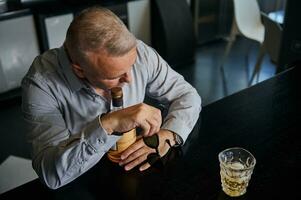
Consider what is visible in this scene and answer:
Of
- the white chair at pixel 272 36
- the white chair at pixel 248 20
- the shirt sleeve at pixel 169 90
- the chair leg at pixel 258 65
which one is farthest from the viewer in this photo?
the white chair at pixel 248 20

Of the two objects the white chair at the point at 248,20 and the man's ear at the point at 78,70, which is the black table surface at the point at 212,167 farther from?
the white chair at the point at 248,20

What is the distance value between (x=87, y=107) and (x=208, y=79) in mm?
2559

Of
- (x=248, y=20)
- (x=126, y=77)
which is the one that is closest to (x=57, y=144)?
(x=126, y=77)

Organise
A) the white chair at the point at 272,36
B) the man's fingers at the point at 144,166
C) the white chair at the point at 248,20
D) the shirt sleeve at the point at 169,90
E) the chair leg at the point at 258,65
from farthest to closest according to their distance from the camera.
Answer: the white chair at the point at 248,20, the chair leg at the point at 258,65, the white chair at the point at 272,36, the shirt sleeve at the point at 169,90, the man's fingers at the point at 144,166

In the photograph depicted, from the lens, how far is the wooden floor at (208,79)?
274 centimetres

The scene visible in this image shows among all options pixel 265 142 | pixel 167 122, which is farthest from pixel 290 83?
pixel 167 122

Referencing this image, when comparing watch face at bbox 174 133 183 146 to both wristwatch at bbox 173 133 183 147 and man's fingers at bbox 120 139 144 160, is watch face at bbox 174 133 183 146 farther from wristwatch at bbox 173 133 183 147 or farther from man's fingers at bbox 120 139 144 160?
man's fingers at bbox 120 139 144 160

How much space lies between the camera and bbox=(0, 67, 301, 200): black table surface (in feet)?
2.97

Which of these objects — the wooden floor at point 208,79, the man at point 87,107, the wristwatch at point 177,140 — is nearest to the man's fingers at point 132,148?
the man at point 87,107

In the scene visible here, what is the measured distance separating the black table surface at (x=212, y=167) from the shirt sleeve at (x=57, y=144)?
0.03m

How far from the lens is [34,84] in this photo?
1.14 metres

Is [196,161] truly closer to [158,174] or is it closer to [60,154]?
[158,174]

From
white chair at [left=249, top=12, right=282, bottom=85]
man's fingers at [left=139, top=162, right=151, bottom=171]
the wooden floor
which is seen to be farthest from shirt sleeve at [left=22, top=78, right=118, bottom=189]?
white chair at [left=249, top=12, right=282, bottom=85]

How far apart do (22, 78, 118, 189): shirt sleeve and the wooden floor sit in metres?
1.53
